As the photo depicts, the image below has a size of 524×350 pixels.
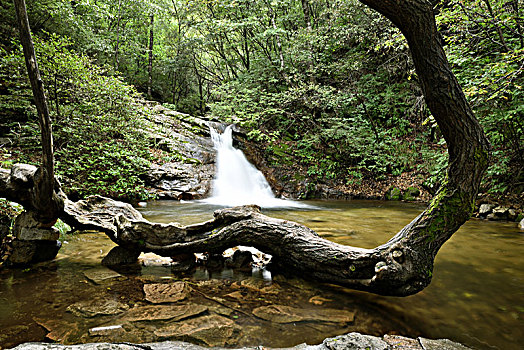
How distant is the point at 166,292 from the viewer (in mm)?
2826

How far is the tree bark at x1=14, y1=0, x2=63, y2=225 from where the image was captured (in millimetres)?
2727

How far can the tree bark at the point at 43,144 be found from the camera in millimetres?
2727

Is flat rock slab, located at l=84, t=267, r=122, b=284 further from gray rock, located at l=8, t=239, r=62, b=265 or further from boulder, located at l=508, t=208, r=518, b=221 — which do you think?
boulder, located at l=508, t=208, r=518, b=221

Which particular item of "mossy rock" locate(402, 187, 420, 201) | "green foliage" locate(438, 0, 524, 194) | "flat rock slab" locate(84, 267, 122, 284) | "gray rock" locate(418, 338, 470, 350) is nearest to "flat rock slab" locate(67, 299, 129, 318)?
"flat rock slab" locate(84, 267, 122, 284)

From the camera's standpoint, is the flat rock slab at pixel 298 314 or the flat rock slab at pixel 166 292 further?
the flat rock slab at pixel 166 292

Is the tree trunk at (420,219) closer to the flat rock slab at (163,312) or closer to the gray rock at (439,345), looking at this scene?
the gray rock at (439,345)

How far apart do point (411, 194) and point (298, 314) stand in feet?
33.4

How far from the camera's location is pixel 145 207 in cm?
857

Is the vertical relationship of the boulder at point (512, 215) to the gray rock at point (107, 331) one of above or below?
above

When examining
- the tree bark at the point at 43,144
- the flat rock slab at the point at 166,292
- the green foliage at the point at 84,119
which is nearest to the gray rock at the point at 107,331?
the flat rock slab at the point at 166,292

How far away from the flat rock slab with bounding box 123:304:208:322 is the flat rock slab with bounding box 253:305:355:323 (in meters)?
0.59

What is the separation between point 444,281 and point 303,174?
9.74 metres

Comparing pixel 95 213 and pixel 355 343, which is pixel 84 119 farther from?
pixel 355 343

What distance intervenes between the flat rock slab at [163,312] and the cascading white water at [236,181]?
7.81 m
